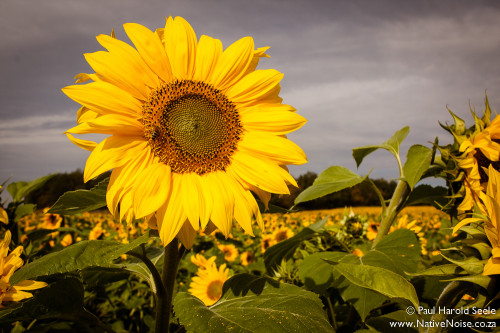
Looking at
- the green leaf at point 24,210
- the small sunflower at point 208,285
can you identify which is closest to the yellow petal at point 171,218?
the green leaf at point 24,210

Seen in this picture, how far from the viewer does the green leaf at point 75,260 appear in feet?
4.06

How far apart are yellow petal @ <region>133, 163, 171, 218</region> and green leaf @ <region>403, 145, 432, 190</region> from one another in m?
1.40

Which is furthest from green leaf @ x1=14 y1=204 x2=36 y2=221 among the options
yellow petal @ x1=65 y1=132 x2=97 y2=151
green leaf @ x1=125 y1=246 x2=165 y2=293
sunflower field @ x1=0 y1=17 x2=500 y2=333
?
yellow petal @ x1=65 y1=132 x2=97 y2=151

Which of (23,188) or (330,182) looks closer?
(330,182)

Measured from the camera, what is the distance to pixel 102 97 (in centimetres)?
141

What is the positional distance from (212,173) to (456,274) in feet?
3.46

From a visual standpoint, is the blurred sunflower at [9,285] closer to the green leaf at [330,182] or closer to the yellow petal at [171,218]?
the yellow petal at [171,218]

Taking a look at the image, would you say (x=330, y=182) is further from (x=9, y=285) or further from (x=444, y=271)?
(x=9, y=285)

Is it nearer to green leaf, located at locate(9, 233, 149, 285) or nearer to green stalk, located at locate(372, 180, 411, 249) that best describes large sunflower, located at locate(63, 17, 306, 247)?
green leaf, located at locate(9, 233, 149, 285)

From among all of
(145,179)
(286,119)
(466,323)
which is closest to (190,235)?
(145,179)

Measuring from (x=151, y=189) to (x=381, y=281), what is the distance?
3.17ft

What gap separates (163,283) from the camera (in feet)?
5.42

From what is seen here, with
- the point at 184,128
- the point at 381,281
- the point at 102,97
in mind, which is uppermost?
the point at 102,97

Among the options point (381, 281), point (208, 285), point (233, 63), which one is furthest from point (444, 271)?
point (208, 285)
